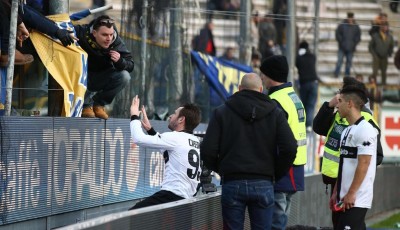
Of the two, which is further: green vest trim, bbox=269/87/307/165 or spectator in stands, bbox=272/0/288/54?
spectator in stands, bbox=272/0/288/54

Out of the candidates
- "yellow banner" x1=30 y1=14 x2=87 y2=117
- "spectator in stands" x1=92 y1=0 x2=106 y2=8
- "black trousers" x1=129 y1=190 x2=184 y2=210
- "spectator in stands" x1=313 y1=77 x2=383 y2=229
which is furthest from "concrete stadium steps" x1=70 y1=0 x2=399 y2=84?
"black trousers" x1=129 y1=190 x2=184 y2=210

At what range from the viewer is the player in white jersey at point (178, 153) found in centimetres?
998

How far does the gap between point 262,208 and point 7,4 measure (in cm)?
292

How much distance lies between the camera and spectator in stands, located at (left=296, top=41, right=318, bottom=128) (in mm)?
20562

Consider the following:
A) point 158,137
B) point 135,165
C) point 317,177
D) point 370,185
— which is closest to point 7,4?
point 158,137

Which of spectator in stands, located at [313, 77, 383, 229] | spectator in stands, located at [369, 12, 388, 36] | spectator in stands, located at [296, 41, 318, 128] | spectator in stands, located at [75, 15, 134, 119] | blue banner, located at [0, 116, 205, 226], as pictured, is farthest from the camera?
spectator in stands, located at [369, 12, 388, 36]

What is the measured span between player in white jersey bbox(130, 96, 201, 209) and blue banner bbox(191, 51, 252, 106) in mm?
5252

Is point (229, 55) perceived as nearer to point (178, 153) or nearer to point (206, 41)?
point (206, 41)

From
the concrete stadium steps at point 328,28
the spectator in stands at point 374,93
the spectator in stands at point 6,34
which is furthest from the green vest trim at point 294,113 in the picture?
the spectator in stands at point 374,93

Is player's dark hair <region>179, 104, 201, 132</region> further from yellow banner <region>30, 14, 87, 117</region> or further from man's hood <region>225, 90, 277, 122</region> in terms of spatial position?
yellow banner <region>30, 14, 87, 117</region>

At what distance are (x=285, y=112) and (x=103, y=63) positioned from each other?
2.33m

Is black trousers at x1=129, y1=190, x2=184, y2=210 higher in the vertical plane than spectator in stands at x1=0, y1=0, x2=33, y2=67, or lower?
lower

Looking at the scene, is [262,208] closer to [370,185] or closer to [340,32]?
[370,185]

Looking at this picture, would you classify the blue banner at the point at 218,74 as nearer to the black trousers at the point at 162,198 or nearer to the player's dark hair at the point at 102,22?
the player's dark hair at the point at 102,22
